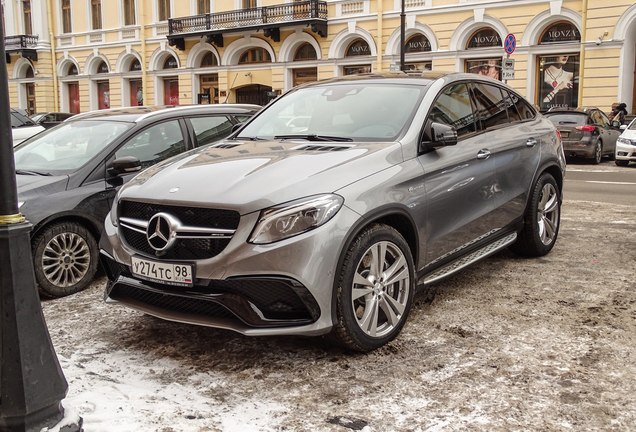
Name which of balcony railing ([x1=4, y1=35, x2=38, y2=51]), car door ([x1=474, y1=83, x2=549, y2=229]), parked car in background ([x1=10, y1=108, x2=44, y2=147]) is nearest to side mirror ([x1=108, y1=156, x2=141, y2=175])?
car door ([x1=474, y1=83, x2=549, y2=229])

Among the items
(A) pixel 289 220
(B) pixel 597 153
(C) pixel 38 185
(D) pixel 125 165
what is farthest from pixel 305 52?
(A) pixel 289 220

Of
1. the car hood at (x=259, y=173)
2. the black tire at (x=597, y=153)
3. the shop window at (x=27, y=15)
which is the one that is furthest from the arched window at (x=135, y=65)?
the car hood at (x=259, y=173)

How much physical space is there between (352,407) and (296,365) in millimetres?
636

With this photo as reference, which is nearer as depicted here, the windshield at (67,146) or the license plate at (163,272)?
the license plate at (163,272)

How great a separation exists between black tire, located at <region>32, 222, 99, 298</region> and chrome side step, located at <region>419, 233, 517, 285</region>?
9.30ft

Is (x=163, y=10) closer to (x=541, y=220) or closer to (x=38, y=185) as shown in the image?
(x=38, y=185)

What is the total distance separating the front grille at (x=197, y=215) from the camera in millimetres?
3596

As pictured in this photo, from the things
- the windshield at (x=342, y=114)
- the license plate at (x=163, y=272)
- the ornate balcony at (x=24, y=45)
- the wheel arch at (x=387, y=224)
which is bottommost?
the license plate at (x=163, y=272)

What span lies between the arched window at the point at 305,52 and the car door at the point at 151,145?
2617 cm

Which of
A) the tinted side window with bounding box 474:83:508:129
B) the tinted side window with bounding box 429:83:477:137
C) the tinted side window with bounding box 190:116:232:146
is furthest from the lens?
Answer: the tinted side window with bounding box 190:116:232:146

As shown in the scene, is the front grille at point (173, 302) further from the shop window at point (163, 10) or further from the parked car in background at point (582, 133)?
the shop window at point (163, 10)

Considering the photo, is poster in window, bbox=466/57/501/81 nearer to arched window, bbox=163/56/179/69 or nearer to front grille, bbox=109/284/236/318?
arched window, bbox=163/56/179/69

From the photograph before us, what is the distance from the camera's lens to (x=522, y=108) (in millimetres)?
6160

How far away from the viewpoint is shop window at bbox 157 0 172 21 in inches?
1427
